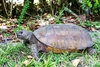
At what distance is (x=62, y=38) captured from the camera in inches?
161

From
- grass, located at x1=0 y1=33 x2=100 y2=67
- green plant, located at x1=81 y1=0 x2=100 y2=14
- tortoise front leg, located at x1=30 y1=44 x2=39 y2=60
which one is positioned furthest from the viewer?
green plant, located at x1=81 y1=0 x2=100 y2=14

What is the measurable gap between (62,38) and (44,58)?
1.48ft

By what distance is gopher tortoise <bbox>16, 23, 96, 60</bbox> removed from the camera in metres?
4.06

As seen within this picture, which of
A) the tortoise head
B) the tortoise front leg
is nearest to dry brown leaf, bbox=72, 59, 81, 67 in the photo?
the tortoise front leg

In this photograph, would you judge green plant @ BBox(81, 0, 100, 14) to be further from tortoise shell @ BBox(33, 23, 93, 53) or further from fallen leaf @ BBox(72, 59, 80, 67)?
fallen leaf @ BBox(72, 59, 80, 67)

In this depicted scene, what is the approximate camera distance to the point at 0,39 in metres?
5.06

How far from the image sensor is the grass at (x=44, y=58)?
3.73 meters

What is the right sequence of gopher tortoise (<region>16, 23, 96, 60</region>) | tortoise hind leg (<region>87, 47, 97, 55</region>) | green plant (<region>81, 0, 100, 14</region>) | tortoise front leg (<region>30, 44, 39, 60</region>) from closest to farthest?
tortoise front leg (<region>30, 44, 39, 60</region>), gopher tortoise (<region>16, 23, 96, 60</region>), tortoise hind leg (<region>87, 47, 97, 55</region>), green plant (<region>81, 0, 100, 14</region>)

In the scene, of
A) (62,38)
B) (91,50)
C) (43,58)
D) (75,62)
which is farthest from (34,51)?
(91,50)

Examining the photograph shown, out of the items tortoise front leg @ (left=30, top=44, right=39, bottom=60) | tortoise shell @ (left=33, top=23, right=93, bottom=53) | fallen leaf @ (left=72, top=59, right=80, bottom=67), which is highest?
tortoise shell @ (left=33, top=23, right=93, bottom=53)

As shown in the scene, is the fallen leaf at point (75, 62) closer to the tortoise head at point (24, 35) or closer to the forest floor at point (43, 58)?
the forest floor at point (43, 58)

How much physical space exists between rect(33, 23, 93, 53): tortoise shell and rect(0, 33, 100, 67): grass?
0.40 feet

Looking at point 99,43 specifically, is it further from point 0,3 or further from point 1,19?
point 0,3

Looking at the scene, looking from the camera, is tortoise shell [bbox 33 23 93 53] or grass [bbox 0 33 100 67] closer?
grass [bbox 0 33 100 67]
